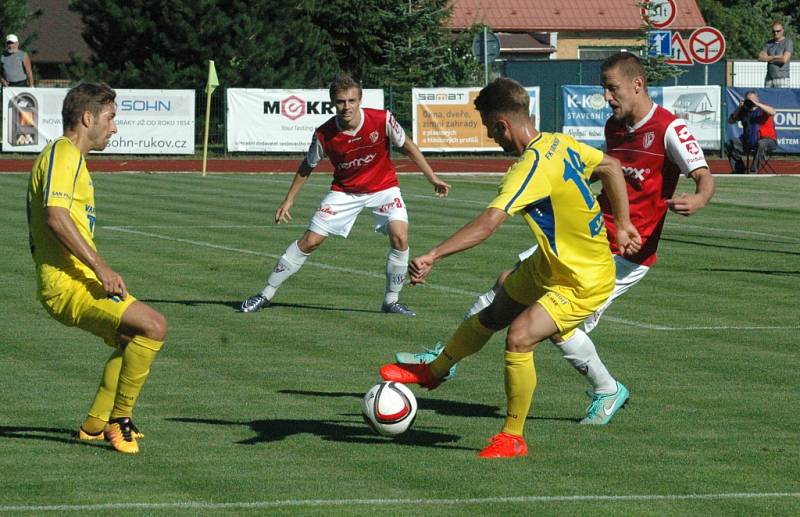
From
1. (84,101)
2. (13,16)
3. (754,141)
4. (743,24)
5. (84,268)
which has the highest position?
(84,101)

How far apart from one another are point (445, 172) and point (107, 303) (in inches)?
1129

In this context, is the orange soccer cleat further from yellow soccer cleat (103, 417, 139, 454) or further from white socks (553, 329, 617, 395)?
yellow soccer cleat (103, 417, 139, 454)

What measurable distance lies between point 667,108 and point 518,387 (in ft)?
109

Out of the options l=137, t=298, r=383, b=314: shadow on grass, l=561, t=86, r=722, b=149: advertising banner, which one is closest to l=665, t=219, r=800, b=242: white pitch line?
l=137, t=298, r=383, b=314: shadow on grass

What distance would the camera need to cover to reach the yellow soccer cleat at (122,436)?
8164 millimetres

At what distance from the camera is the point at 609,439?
28.5ft

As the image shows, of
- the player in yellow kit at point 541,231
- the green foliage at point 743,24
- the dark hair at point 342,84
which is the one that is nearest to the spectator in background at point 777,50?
the dark hair at point 342,84

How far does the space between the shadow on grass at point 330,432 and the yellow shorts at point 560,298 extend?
862 mm

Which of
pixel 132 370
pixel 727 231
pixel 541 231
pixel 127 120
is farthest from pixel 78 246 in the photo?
pixel 127 120

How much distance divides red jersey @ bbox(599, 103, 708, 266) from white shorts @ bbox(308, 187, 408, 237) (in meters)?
4.52

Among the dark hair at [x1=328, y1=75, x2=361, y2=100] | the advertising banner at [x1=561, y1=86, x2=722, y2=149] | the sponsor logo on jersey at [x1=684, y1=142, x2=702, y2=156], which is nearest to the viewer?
the sponsor logo on jersey at [x1=684, y1=142, x2=702, y2=156]

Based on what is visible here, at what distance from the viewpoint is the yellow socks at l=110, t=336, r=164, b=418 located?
26.4 feet

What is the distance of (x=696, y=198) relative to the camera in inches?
373

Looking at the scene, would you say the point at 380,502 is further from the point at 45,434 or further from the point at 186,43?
the point at 186,43
